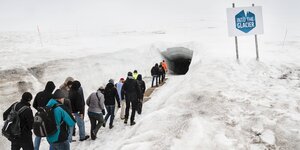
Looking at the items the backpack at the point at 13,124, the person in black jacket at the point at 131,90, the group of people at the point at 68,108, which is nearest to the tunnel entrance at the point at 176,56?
the group of people at the point at 68,108

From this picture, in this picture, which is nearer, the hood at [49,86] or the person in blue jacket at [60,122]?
the person in blue jacket at [60,122]

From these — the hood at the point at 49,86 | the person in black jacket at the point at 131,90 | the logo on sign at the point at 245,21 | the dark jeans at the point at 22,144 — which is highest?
the logo on sign at the point at 245,21

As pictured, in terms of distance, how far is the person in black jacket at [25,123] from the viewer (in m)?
6.31

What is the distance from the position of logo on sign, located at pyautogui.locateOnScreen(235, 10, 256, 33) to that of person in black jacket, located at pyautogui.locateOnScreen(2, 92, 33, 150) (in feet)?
32.0

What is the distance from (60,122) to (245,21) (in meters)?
10.1

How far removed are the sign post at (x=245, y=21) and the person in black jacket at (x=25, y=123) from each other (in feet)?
31.0

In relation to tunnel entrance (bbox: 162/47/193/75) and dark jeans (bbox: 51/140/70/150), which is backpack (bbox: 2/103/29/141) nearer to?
dark jeans (bbox: 51/140/70/150)

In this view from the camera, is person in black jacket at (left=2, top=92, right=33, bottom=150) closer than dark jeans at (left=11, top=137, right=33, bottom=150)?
Yes

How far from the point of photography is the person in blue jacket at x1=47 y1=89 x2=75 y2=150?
18.1ft

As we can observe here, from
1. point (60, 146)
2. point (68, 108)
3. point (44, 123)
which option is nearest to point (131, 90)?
point (68, 108)

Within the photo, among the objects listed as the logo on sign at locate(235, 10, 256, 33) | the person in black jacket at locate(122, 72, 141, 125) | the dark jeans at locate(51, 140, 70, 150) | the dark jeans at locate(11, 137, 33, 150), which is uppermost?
the logo on sign at locate(235, 10, 256, 33)

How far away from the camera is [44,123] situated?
5.37m

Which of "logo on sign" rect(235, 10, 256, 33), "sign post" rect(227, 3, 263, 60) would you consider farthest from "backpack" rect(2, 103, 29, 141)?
"logo on sign" rect(235, 10, 256, 33)

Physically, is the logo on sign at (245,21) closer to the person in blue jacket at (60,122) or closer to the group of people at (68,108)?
the group of people at (68,108)
